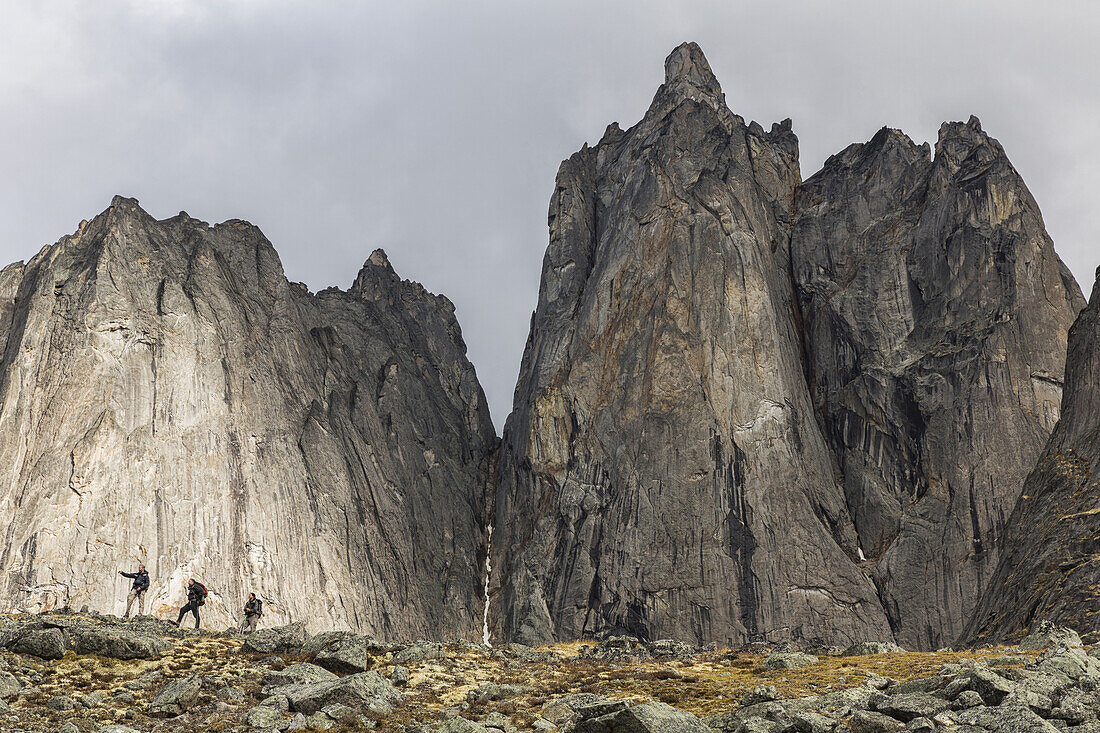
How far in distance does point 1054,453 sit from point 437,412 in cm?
7436

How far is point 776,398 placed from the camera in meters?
91.9

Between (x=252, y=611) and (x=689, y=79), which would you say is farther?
(x=689, y=79)

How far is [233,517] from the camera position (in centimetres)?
8394

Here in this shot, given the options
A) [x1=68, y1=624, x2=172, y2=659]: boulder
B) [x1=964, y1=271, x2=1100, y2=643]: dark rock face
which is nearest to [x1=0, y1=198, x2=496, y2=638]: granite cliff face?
[x1=68, y1=624, x2=172, y2=659]: boulder

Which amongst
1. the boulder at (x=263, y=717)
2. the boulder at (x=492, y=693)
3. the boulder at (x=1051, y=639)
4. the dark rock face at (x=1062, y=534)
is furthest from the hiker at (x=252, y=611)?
the dark rock face at (x=1062, y=534)

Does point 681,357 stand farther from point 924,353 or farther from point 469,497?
point 469,497

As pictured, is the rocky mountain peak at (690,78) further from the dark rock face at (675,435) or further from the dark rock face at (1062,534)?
the dark rock face at (1062,534)

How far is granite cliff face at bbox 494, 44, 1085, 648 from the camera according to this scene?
8325cm

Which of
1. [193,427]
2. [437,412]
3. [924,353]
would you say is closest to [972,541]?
[924,353]

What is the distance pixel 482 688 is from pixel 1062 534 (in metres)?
33.6

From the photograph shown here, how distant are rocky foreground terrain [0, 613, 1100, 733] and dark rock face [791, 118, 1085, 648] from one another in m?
49.0

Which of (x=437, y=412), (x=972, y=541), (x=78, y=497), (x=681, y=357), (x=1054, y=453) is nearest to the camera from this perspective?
(x=1054, y=453)

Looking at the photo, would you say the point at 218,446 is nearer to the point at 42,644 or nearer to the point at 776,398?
the point at 776,398

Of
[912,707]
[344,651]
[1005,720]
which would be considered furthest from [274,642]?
[1005,720]
